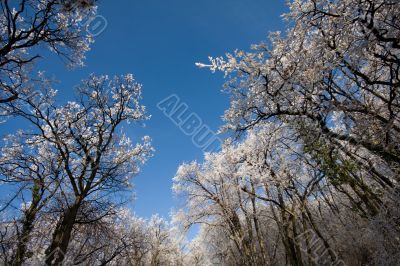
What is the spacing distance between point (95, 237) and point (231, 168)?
9639mm

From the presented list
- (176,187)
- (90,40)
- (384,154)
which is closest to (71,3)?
(90,40)

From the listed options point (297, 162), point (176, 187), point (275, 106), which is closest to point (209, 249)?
point (176, 187)

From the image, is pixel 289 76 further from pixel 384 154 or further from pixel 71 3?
pixel 71 3

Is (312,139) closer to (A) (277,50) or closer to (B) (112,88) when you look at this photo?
(A) (277,50)

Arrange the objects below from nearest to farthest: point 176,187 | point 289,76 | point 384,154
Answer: point 384,154
point 289,76
point 176,187

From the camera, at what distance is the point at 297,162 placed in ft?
38.1

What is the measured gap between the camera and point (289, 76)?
21.9 feet

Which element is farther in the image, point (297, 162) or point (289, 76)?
point (297, 162)

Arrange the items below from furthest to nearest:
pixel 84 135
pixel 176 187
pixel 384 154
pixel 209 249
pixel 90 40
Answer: pixel 209 249, pixel 176 187, pixel 84 135, pixel 90 40, pixel 384 154

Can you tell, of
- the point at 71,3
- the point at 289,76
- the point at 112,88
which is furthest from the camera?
the point at 112,88

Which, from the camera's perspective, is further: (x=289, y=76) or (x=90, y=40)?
(x=90, y=40)

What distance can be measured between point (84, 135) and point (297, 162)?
8643 mm

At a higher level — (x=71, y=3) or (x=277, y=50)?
(x=71, y=3)

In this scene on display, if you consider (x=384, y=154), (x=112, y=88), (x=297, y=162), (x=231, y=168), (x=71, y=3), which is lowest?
(x=384, y=154)
